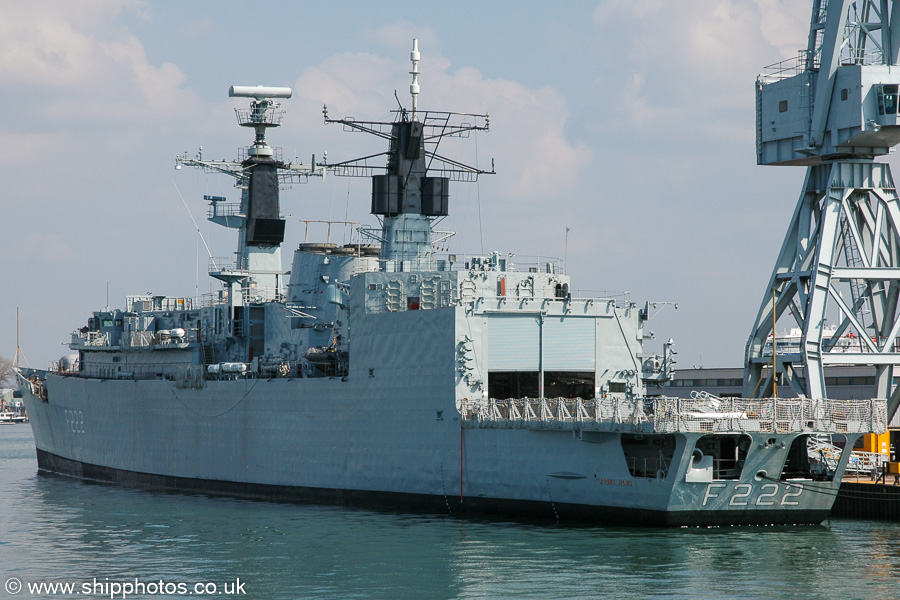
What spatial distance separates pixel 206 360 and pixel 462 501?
610 inches

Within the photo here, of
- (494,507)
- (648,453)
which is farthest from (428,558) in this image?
(648,453)

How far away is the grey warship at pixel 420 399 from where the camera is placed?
28531 mm

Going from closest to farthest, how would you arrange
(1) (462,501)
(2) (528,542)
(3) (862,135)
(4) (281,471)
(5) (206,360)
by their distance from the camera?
(2) (528,542), (1) (462,501), (3) (862,135), (4) (281,471), (5) (206,360)

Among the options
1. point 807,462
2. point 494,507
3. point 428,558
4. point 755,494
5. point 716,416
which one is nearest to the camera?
point 428,558

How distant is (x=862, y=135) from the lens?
33.7m

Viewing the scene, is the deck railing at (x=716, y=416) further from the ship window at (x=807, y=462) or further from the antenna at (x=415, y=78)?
the antenna at (x=415, y=78)

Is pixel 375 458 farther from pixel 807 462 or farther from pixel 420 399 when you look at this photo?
pixel 807 462

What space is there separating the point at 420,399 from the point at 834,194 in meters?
13.4

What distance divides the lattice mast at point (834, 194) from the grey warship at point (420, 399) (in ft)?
10.9

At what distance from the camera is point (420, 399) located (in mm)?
32594

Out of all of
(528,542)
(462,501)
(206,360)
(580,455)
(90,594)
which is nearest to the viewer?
(90,594)

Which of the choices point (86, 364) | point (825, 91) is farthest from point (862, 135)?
point (86, 364)

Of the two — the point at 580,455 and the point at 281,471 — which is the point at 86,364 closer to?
the point at 281,471

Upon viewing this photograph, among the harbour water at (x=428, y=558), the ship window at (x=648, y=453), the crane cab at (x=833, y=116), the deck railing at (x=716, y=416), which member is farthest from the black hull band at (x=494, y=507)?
the crane cab at (x=833, y=116)
